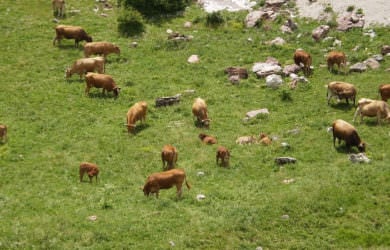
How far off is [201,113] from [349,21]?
14126 mm

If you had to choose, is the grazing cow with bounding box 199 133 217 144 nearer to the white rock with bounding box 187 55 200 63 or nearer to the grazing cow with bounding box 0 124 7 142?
the grazing cow with bounding box 0 124 7 142

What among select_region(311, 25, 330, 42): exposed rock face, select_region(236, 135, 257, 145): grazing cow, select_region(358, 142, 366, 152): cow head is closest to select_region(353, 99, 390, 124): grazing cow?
select_region(358, 142, 366, 152): cow head

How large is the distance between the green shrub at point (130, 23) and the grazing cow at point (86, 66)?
625cm

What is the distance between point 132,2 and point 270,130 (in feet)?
59.5

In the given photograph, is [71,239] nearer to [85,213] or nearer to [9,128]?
[85,213]

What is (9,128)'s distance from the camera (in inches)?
1073

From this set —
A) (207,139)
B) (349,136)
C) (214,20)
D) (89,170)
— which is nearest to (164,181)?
(89,170)

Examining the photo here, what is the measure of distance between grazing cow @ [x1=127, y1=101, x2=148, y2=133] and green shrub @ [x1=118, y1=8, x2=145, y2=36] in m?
11.6

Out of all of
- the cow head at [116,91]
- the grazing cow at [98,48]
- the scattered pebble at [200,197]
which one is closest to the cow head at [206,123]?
the cow head at [116,91]

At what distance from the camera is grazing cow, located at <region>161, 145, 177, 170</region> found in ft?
76.1

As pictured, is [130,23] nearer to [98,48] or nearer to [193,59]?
[98,48]

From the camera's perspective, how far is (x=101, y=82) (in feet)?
100.0

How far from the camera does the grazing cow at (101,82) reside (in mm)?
30469

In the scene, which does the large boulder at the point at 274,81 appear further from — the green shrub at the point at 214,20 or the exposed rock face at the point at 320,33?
the green shrub at the point at 214,20
